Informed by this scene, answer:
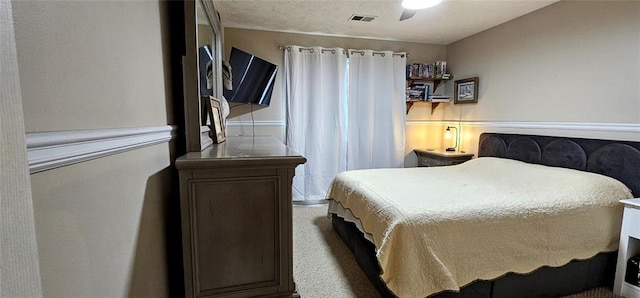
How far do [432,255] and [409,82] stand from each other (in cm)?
321

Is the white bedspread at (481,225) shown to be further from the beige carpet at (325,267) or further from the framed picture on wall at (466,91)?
the framed picture on wall at (466,91)

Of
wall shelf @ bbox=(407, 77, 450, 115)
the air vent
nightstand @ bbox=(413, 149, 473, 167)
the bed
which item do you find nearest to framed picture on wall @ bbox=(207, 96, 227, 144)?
the bed

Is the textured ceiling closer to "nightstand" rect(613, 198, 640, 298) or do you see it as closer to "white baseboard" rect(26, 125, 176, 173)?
"nightstand" rect(613, 198, 640, 298)

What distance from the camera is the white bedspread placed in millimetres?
1496

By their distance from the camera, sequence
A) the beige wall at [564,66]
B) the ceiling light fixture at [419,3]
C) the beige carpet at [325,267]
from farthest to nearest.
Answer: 1. the beige wall at [564,66]
2. the ceiling light fixture at [419,3]
3. the beige carpet at [325,267]

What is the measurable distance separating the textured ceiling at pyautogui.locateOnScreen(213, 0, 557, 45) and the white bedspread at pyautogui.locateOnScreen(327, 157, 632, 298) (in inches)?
67.5

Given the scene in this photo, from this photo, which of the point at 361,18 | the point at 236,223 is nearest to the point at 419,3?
the point at 361,18

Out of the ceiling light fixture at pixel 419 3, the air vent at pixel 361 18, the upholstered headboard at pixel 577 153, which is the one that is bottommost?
the upholstered headboard at pixel 577 153

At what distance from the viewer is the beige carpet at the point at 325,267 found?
188 cm

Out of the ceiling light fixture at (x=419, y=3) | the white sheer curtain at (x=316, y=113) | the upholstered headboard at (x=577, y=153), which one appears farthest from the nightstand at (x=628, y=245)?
the white sheer curtain at (x=316, y=113)

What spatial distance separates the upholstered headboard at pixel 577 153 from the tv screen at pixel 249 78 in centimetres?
272

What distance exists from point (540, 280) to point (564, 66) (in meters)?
2.03

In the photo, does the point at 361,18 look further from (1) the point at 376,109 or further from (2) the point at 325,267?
(2) the point at 325,267

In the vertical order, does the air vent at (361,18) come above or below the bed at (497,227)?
above
